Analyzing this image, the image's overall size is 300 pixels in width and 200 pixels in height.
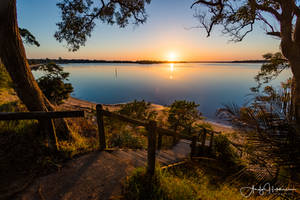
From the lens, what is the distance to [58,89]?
8.70 m

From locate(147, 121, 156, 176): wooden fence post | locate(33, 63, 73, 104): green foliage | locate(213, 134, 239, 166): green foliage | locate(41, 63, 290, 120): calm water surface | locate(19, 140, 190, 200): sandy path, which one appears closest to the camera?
locate(19, 140, 190, 200): sandy path

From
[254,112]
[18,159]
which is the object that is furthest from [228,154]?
[18,159]

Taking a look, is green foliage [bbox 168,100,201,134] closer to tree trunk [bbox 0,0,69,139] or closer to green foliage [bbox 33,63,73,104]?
tree trunk [bbox 0,0,69,139]

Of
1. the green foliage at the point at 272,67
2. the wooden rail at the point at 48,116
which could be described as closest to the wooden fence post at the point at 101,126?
the wooden rail at the point at 48,116

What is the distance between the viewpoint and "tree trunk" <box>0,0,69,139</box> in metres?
A: 2.71

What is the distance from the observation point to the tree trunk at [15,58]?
2.71 meters

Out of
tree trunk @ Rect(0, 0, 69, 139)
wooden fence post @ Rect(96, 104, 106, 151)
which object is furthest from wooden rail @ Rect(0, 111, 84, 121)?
tree trunk @ Rect(0, 0, 69, 139)

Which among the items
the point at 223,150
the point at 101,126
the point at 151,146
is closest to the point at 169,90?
the point at 223,150

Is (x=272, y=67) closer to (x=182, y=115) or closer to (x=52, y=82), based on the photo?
(x=182, y=115)

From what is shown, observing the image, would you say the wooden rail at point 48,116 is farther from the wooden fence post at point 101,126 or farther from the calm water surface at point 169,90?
the calm water surface at point 169,90

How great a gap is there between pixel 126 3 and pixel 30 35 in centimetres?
517

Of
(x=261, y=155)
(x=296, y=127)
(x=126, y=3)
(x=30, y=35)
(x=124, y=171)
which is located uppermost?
(x=126, y=3)

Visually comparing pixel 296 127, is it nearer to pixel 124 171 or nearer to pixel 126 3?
pixel 124 171

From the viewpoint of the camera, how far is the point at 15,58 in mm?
2932
